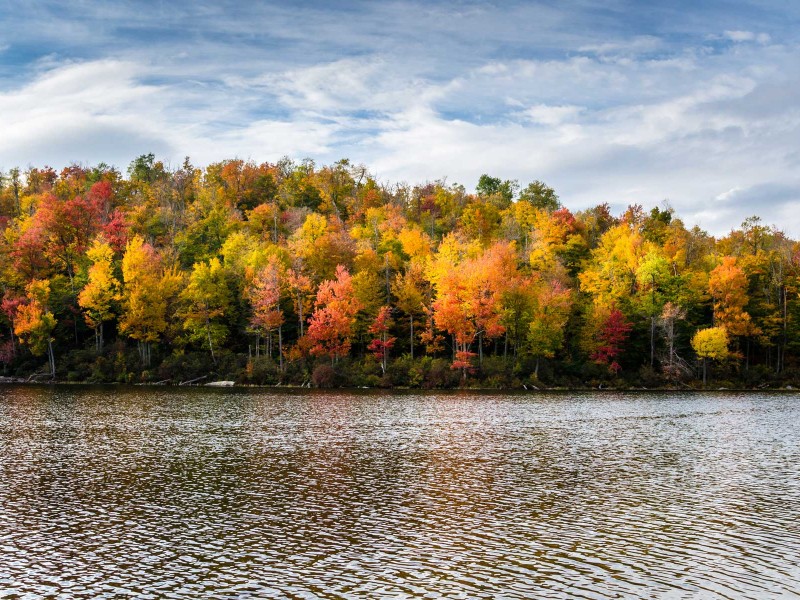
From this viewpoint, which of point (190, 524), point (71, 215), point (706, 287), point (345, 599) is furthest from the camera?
point (71, 215)

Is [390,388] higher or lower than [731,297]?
lower

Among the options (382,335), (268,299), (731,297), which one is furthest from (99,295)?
(731,297)

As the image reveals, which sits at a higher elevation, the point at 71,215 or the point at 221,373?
the point at 71,215

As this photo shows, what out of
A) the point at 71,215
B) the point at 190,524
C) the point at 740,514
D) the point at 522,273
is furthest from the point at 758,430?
the point at 71,215

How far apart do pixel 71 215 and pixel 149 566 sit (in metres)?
87.3

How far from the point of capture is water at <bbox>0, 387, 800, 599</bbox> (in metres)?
15.1

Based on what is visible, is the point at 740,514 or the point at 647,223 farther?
the point at 647,223

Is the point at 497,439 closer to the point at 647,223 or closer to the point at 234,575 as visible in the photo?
the point at 234,575

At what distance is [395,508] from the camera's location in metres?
21.4

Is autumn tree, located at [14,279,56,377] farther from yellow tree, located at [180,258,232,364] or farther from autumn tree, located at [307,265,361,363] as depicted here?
autumn tree, located at [307,265,361,363]

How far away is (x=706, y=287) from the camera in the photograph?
83438 mm

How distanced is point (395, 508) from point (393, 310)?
58.2 meters

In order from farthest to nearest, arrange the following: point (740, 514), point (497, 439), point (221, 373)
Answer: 1. point (221, 373)
2. point (497, 439)
3. point (740, 514)

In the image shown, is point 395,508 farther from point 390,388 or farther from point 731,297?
point 731,297
